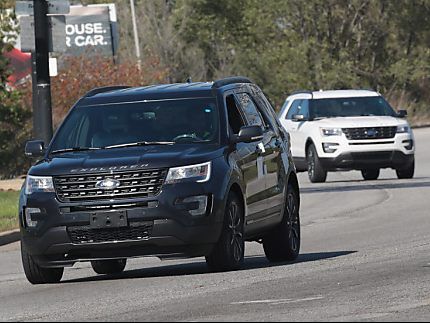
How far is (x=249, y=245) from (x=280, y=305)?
7649 millimetres

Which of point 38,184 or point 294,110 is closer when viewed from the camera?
point 38,184

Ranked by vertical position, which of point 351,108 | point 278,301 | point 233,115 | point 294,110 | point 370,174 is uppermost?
point 233,115

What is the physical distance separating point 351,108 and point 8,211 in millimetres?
9932

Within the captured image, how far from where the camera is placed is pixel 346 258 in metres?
15.2

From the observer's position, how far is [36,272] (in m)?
13.8

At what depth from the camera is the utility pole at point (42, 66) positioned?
73.3ft

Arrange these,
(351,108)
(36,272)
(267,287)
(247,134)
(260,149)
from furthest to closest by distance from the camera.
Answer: (351,108)
(260,149)
(247,134)
(36,272)
(267,287)

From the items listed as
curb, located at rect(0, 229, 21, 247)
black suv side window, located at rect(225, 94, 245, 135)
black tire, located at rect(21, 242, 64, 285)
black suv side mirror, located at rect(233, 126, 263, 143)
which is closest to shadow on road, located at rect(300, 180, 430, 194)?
curb, located at rect(0, 229, 21, 247)

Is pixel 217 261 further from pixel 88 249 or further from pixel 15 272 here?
pixel 15 272

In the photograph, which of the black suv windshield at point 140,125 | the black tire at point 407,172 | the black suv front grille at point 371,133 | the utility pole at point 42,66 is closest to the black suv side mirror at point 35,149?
A: the black suv windshield at point 140,125

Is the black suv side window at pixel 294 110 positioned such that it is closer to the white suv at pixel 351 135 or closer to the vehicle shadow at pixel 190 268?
the white suv at pixel 351 135

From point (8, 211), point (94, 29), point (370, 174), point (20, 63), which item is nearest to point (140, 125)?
point (8, 211)

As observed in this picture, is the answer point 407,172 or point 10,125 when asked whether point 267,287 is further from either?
point 10,125

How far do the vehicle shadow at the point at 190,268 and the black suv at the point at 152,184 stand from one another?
0.28m
